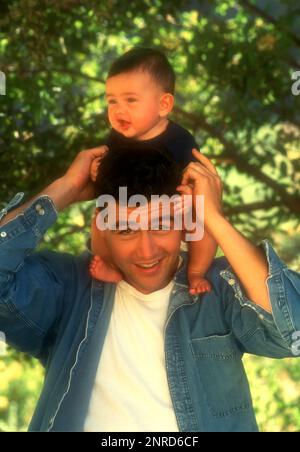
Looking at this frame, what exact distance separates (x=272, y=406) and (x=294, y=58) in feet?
6.95

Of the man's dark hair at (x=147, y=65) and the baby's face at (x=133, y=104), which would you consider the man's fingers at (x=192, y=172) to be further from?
the man's dark hair at (x=147, y=65)

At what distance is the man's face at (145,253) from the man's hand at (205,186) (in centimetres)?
13

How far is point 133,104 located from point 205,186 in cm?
40

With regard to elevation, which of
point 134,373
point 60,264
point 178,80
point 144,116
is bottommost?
point 134,373

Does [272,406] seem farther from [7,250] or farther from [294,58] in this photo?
[7,250]

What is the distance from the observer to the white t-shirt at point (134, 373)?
2.37 meters

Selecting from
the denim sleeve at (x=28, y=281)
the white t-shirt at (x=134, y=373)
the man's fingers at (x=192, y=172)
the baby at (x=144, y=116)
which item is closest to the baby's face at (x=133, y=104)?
the baby at (x=144, y=116)

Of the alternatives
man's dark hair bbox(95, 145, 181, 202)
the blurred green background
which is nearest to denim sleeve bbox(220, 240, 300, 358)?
man's dark hair bbox(95, 145, 181, 202)

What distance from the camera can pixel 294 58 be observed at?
142 inches

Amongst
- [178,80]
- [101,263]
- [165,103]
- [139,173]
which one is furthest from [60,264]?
[178,80]

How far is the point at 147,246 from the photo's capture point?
8.00 feet

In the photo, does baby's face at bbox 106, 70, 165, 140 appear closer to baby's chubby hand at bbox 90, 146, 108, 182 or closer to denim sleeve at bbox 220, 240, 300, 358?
baby's chubby hand at bbox 90, 146, 108, 182

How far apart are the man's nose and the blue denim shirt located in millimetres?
158

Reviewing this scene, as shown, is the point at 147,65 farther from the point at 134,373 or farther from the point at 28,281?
the point at 134,373
